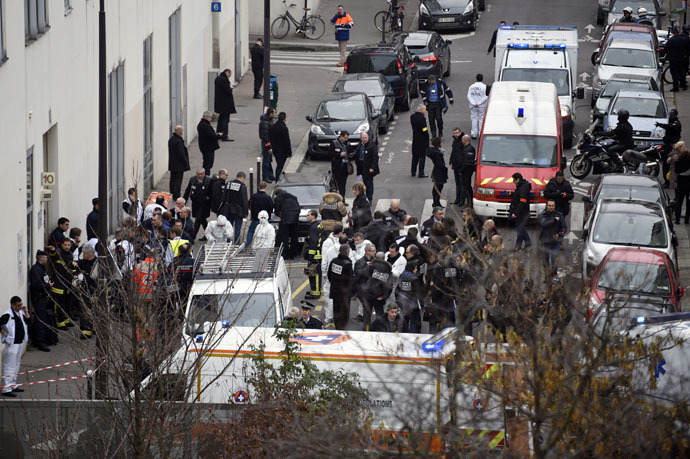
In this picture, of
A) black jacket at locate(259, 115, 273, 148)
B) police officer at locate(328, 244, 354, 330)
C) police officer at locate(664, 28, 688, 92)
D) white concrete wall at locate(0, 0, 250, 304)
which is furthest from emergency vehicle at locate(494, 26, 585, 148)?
police officer at locate(328, 244, 354, 330)

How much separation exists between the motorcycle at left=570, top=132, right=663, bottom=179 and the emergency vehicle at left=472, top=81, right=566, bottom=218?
1394mm

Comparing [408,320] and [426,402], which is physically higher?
[426,402]

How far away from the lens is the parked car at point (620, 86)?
30.5m

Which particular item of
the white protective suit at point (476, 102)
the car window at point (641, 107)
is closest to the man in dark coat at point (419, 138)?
the white protective suit at point (476, 102)

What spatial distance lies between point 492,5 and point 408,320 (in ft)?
112

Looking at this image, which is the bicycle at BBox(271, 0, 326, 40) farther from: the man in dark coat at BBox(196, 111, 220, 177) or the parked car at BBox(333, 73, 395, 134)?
the man in dark coat at BBox(196, 111, 220, 177)

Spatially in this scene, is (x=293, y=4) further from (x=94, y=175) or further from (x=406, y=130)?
(x=94, y=175)

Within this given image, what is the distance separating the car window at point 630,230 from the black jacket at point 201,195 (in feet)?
24.2

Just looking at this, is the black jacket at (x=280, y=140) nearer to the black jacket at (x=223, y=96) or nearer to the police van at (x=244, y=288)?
the black jacket at (x=223, y=96)

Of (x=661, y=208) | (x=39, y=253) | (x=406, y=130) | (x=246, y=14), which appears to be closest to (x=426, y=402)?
(x=39, y=253)

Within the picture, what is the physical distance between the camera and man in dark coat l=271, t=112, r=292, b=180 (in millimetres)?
27406

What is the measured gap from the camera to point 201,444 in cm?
1216

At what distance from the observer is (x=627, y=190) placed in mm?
22531

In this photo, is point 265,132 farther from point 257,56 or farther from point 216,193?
point 257,56
